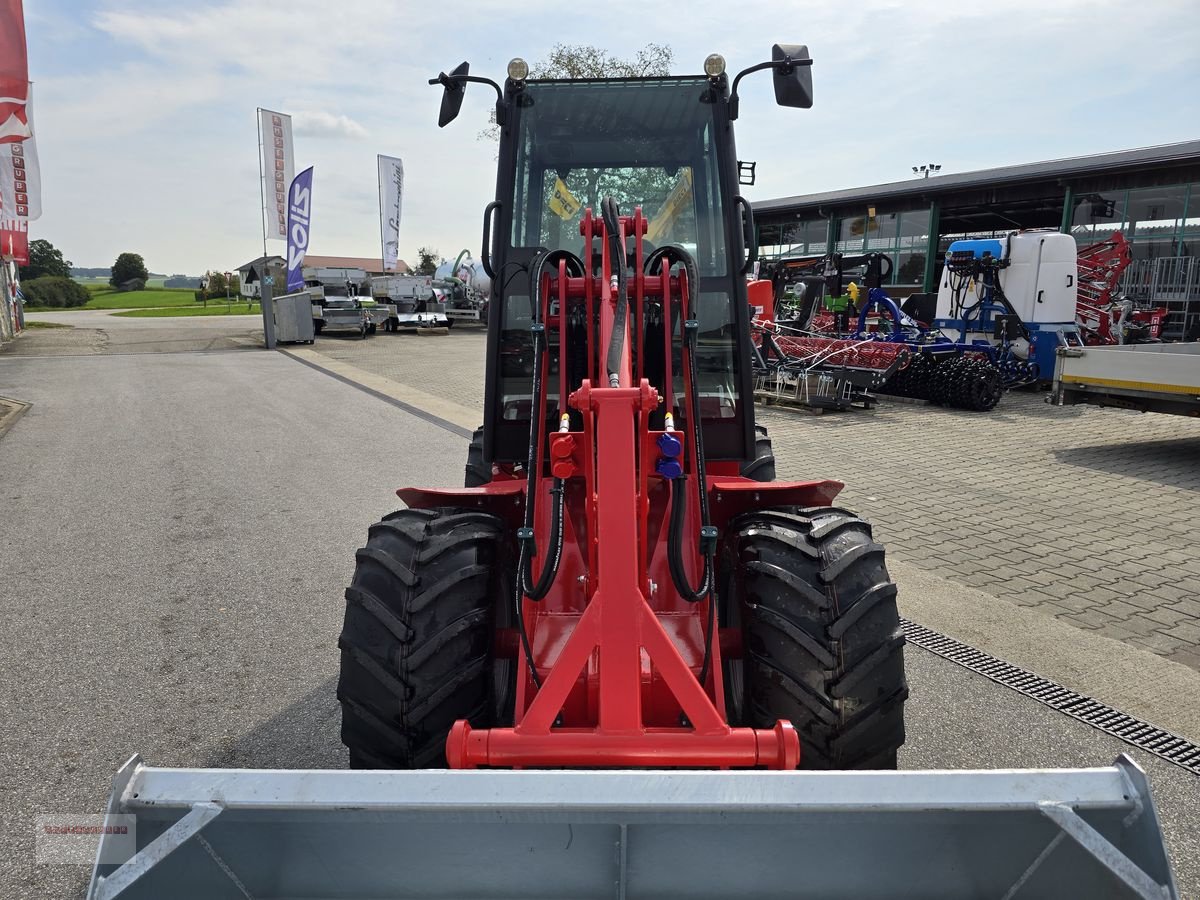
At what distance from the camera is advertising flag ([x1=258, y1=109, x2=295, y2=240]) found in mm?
23766

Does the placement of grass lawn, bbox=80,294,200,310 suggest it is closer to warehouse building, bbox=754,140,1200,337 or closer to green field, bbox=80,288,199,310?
green field, bbox=80,288,199,310

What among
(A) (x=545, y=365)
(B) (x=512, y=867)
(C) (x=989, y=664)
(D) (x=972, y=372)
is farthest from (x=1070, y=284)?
(B) (x=512, y=867)

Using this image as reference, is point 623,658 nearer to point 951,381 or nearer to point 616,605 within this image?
point 616,605

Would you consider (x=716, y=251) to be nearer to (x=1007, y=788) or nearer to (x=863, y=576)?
(x=863, y=576)

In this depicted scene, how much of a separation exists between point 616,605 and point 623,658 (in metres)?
0.14

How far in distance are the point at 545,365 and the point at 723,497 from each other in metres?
0.82

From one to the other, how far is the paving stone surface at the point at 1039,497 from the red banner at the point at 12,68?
301 inches

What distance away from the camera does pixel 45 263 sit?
66688 millimetres

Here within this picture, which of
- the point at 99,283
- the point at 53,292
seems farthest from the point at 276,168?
the point at 99,283

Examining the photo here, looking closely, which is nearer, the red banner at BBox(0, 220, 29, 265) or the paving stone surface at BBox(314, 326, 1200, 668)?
the paving stone surface at BBox(314, 326, 1200, 668)

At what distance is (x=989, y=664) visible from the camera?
4125 mm

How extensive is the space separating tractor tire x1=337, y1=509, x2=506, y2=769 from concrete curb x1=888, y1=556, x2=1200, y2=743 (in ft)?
9.51

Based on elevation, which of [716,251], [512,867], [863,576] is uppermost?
[716,251]

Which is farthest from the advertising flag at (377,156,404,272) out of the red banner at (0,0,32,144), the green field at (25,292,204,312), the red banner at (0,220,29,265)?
the green field at (25,292,204,312)
